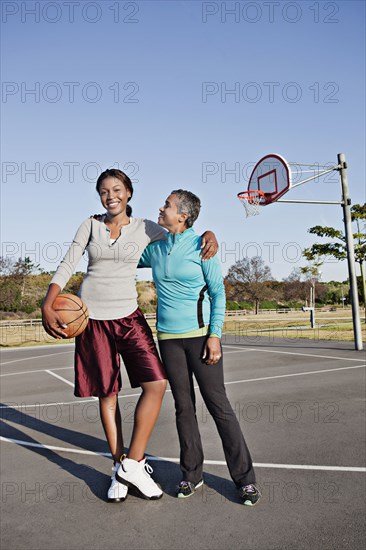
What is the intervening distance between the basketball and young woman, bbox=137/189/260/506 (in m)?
0.54

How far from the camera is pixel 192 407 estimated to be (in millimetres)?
3422

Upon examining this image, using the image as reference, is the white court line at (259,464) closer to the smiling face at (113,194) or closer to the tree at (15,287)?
the smiling face at (113,194)

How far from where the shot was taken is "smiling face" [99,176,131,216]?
342cm

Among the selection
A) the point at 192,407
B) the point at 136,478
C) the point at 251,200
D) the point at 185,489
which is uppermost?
the point at 251,200

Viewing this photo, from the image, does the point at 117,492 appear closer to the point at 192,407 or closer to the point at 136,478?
the point at 136,478

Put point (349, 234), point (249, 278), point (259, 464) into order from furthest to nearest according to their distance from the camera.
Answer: point (249, 278), point (349, 234), point (259, 464)

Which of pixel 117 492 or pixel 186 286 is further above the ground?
pixel 186 286

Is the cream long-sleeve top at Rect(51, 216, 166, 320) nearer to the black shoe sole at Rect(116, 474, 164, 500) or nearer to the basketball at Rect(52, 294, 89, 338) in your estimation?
the basketball at Rect(52, 294, 89, 338)

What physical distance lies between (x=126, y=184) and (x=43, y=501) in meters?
2.31

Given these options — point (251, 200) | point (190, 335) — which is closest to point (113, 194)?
point (190, 335)

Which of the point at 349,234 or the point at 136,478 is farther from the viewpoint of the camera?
the point at 349,234

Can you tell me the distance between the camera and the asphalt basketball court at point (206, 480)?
9.04 feet

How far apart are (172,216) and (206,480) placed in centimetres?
201

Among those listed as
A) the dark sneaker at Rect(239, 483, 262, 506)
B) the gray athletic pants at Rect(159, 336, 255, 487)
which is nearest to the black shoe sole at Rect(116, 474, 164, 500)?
the gray athletic pants at Rect(159, 336, 255, 487)
